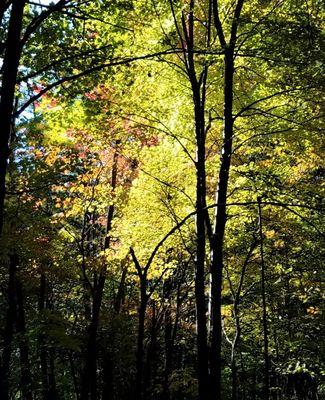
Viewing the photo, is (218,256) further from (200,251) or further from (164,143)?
(164,143)

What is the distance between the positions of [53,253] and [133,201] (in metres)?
3.87

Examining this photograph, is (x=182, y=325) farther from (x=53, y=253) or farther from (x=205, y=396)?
(x=205, y=396)

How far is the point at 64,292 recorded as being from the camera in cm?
2280

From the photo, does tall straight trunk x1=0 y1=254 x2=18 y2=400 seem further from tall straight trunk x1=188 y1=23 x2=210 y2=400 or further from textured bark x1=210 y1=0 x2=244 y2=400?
textured bark x1=210 y1=0 x2=244 y2=400

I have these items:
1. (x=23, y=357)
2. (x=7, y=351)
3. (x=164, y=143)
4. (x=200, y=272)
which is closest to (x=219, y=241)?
(x=200, y=272)

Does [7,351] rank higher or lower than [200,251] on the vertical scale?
lower

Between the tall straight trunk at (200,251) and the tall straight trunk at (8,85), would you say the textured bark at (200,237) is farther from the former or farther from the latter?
the tall straight trunk at (8,85)

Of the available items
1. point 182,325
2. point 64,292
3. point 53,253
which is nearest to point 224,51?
point 53,253

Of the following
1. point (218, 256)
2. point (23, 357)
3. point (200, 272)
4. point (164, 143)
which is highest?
point (164, 143)

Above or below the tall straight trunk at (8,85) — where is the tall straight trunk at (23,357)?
below

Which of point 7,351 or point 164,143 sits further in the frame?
point 7,351

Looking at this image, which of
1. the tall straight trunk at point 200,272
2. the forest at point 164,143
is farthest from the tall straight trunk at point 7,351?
the tall straight trunk at point 200,272

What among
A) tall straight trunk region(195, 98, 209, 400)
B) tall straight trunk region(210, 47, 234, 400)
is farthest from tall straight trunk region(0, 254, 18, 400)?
tall straight trunk region(210, 47, 234, 400)

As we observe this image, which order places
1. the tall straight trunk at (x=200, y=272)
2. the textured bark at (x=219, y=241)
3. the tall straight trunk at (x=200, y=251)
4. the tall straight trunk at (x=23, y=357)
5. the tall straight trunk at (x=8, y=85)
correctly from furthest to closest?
the tall straight trunk at (x=23, y=357)
the tall straight trunk at (x=200, y=251)
the tall straight trunk at (x=200, y=272)
the textured bark at (x=219, y=241)
the tall straight trunk at (x=8, y=85)
